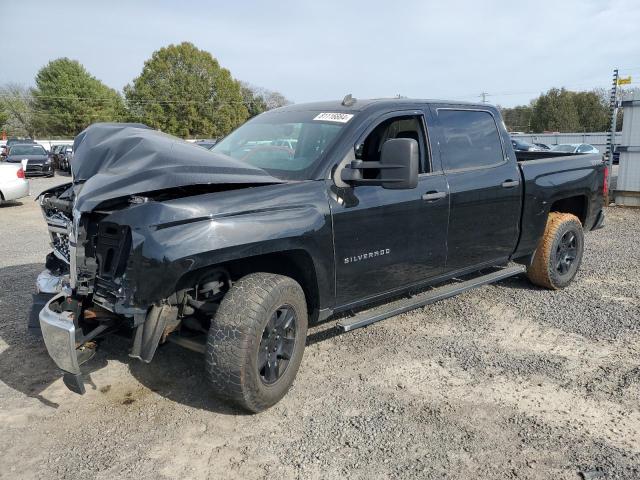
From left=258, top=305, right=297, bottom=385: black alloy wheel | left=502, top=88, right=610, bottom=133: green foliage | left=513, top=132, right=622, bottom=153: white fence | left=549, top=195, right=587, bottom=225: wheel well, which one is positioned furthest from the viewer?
left=502, top=88, right=610, bottom=133: green foliage

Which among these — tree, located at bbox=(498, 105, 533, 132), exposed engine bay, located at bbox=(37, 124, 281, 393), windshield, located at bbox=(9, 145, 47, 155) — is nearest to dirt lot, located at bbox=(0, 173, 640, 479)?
exposed engine bay, located at bbox=(37, 124, 281, 393)

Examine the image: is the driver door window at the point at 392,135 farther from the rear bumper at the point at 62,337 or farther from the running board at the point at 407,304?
the rear bumper at the point at 62,337

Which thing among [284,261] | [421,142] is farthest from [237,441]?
[421,142]

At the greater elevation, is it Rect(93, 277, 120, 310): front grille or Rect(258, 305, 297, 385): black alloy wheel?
Rect(93, 277, 120, 310): front grille

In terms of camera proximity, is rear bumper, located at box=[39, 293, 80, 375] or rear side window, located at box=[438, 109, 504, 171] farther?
rear side window, located at box=[438, 109, 504, 171]

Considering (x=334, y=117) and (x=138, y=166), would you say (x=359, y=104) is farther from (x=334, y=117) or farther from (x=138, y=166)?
(x=138, y=166)

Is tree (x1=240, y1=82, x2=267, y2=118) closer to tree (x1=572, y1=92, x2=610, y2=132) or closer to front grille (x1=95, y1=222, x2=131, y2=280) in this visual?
tree (x1=572, y1=92, x2=610, y2=132)

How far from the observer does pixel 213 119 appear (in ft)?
204

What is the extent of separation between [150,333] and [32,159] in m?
23.1

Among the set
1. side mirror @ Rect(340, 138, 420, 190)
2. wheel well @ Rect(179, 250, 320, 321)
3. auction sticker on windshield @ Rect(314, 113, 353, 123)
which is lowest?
wheel well @ Rect(179, 250, 320, 321)

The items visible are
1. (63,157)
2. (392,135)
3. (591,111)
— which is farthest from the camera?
(591,111)

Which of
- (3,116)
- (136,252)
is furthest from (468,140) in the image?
(3,116)

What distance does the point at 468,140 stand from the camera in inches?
183

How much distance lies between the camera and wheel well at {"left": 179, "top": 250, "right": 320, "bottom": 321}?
11.1 feet
